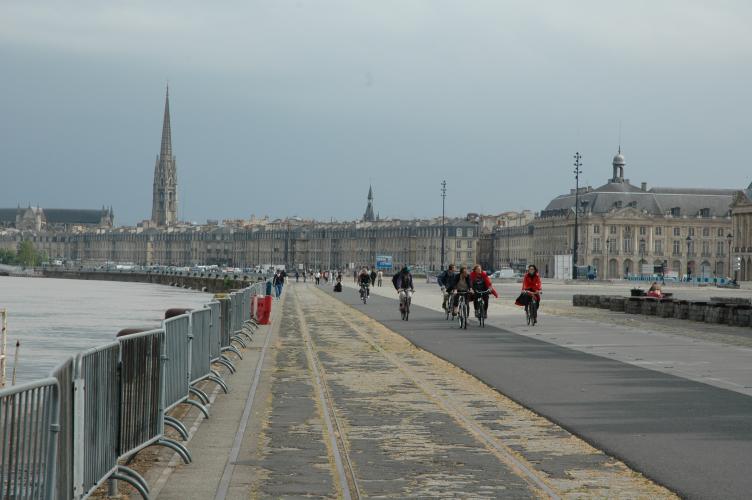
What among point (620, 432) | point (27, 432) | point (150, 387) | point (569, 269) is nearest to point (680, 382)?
point (620, 432)

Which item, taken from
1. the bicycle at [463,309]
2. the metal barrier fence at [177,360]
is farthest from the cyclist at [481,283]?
the metal barrier fence at [177,360]

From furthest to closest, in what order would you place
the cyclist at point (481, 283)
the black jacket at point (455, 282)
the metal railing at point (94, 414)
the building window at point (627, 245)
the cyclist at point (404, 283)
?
the building window at point (627, 245)
the cyclist at point (404, 283)
the cyclist at point (481, 283)
the black jacket at point (455, 282)
the metal railing at point (94, 414)

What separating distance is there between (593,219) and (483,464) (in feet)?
615

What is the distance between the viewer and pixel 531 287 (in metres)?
36.7

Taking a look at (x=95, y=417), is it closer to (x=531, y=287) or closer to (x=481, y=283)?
(x=481, y=283)

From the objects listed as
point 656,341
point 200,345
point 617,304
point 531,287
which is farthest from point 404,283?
point 200,345

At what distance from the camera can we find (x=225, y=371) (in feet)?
71.2

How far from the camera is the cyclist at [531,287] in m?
36.3

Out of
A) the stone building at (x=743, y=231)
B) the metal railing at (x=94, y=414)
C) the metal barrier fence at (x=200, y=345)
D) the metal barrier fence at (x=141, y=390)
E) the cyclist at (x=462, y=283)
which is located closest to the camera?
the metal railing at (x=94, y=414)

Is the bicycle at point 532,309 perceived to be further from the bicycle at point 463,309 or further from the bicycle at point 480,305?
the bicycle at point 463,309

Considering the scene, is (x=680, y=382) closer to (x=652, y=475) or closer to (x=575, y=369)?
(x=575, y=369)

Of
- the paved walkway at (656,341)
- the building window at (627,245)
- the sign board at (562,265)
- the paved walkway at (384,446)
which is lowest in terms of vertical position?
the paved walkway at (384,446)

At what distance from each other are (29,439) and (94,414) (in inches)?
75.3

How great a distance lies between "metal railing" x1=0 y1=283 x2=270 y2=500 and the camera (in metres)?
7.30
